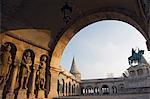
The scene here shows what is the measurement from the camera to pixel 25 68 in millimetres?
6598

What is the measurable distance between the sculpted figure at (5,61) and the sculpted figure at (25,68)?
23.2 inches

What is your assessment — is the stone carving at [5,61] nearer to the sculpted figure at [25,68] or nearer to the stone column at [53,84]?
the sculpted figure at [25,68]

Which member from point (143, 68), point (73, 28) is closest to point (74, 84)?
point (143, 68)

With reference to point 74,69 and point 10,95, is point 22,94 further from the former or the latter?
point 74,69

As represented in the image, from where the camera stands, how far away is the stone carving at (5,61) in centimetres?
580

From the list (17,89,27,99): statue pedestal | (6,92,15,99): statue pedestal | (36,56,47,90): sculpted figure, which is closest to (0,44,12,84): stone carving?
(6,92,15,99): statue pedestal

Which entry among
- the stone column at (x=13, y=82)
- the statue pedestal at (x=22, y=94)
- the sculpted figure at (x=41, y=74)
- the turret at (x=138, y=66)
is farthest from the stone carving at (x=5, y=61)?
the turret at (x=138, y=66)

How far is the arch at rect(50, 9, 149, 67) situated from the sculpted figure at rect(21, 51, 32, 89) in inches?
44.8

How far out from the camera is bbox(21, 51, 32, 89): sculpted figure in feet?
21.4

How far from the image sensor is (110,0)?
675 centimetres

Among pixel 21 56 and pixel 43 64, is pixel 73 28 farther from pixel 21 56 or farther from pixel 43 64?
pixel 21 56

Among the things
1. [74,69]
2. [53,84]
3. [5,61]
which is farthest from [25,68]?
[74,69]

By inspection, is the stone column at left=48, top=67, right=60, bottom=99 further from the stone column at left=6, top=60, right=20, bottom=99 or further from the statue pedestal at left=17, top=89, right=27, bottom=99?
the stone column at left=6, top=60, right=20, bottom=99

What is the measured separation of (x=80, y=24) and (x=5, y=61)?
11.3 feet
